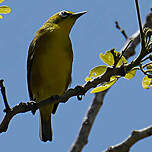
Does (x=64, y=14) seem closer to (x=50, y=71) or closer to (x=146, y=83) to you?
(x=50, y=71)

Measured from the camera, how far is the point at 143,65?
10.1 ft

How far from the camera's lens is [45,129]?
691 cm

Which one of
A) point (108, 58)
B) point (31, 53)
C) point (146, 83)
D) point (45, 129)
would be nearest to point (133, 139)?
point (146, 83)

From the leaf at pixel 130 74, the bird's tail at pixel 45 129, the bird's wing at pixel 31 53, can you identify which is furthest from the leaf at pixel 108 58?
the bird's tail at pixel 45 129

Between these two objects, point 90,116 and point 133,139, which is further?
point 90,116

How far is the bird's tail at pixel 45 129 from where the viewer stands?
6875 millimetres

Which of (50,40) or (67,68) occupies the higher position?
(50,40)

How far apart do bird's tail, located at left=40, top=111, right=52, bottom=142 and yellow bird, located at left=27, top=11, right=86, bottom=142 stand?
0.05m

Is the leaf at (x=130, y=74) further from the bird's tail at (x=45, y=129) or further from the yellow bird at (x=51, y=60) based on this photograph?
the bird's tail at (x=45, y=129)

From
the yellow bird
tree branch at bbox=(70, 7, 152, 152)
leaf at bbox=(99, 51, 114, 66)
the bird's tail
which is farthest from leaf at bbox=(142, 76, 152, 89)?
the bird's tail

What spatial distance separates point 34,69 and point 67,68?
1.95ft

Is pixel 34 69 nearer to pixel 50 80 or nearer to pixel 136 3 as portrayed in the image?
pixel 50 80

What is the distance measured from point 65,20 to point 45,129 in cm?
222

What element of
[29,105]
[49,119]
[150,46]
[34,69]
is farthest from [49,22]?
[150,46]
